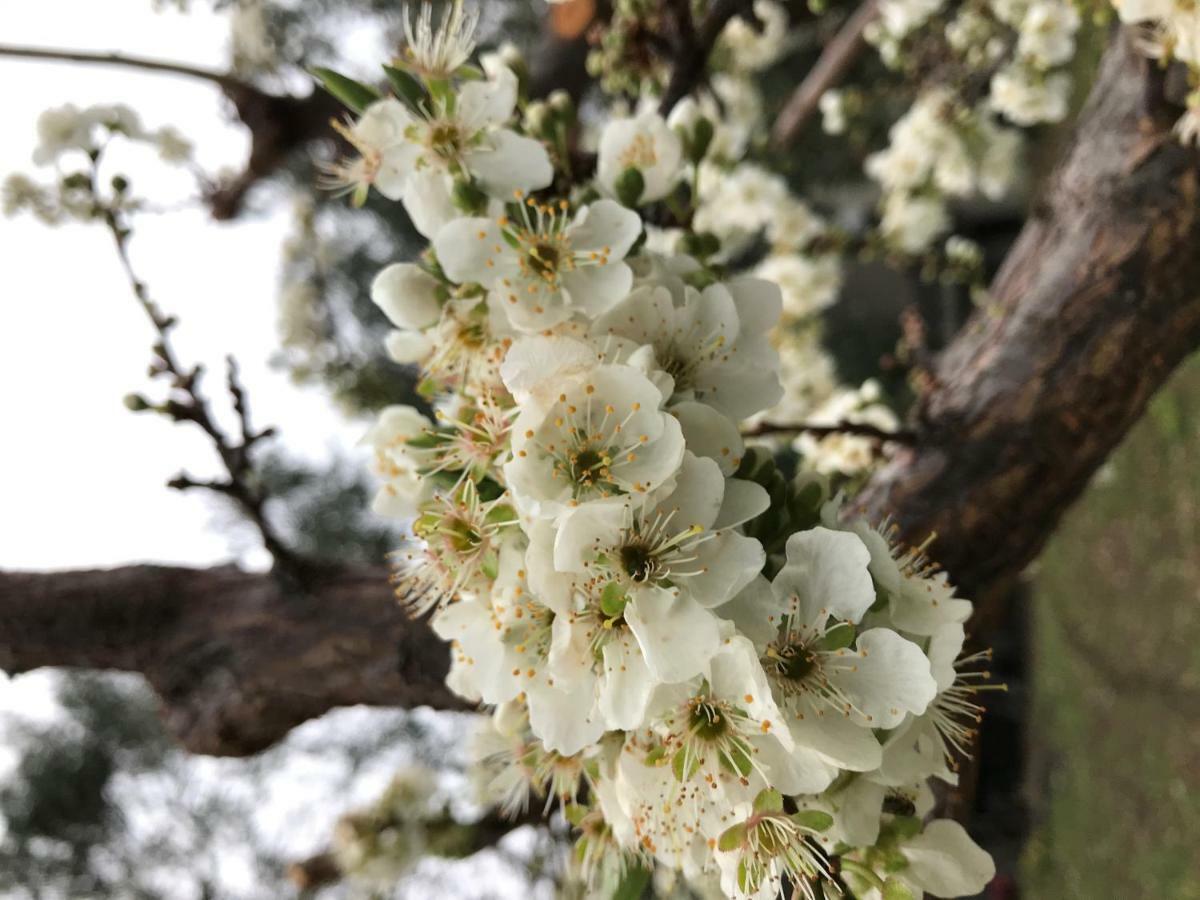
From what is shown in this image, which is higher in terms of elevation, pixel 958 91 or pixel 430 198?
pixel 958 91

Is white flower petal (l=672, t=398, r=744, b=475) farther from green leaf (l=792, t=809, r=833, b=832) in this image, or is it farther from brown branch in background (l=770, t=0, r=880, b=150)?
brown branch in background (l=770, t=0, r=880, b=150)

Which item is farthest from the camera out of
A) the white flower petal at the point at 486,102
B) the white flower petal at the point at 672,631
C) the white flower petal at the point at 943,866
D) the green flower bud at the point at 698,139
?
the green flower bud at the point at 698,139

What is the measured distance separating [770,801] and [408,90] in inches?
22.8

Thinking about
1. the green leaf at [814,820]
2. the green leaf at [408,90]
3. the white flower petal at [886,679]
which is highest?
the green leaf at [408,90]

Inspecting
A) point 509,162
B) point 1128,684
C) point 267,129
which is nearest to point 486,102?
point 509,162

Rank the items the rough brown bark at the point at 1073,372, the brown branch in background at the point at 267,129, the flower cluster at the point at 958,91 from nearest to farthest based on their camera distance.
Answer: the rough brown bark at the point at 1073,372
the flower cluster at the point at 958,91
the brown branch in background at the point at 267,129

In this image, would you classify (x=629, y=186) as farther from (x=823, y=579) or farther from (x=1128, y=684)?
(x=1128, y=684)

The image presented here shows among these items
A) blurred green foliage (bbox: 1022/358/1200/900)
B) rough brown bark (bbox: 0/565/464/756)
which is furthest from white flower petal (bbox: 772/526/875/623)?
blurred green foliage (bbox: 1022/358/1200/900)

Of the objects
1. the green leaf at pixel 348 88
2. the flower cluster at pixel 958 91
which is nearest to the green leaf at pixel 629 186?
the green leaf at pixel 348 88

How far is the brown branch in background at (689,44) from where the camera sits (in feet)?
3.38

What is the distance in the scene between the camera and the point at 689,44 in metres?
1.04

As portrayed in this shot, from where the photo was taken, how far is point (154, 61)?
4.12 feet

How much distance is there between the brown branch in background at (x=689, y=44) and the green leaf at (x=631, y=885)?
31.5 inches

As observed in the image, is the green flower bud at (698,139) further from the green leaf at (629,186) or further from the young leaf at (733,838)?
the young leaf at (733,838)
